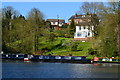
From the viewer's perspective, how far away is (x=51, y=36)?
282 ft

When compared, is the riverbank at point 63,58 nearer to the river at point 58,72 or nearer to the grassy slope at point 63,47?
the grassy slope at point 63,47

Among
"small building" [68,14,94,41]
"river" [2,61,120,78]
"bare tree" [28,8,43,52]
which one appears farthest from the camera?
"small building" [68,14,94,41]

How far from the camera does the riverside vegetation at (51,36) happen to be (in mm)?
66000

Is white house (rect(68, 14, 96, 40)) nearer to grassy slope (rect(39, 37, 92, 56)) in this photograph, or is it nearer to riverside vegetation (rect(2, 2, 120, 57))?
riverside vegetation (rect(2, 2, 120, 57))

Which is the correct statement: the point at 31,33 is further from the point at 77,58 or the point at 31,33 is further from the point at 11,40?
the point at 77,58

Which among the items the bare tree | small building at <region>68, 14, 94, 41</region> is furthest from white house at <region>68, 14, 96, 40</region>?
the bare tree

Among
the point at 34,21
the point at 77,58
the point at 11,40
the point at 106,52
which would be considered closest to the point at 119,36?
the point at 106,52

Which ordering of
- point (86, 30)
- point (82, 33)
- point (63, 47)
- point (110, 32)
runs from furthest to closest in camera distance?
point (86, 30) → point (82, 33) → point (63, 47) → point (110, 32)

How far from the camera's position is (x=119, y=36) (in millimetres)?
65438

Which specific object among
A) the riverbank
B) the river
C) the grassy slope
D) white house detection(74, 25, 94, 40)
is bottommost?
the river

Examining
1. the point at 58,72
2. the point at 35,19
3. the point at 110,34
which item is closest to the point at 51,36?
the point at 35,19

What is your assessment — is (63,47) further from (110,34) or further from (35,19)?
(110,34)

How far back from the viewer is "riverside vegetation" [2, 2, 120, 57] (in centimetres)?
6600

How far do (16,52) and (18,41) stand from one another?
10.6 ft
